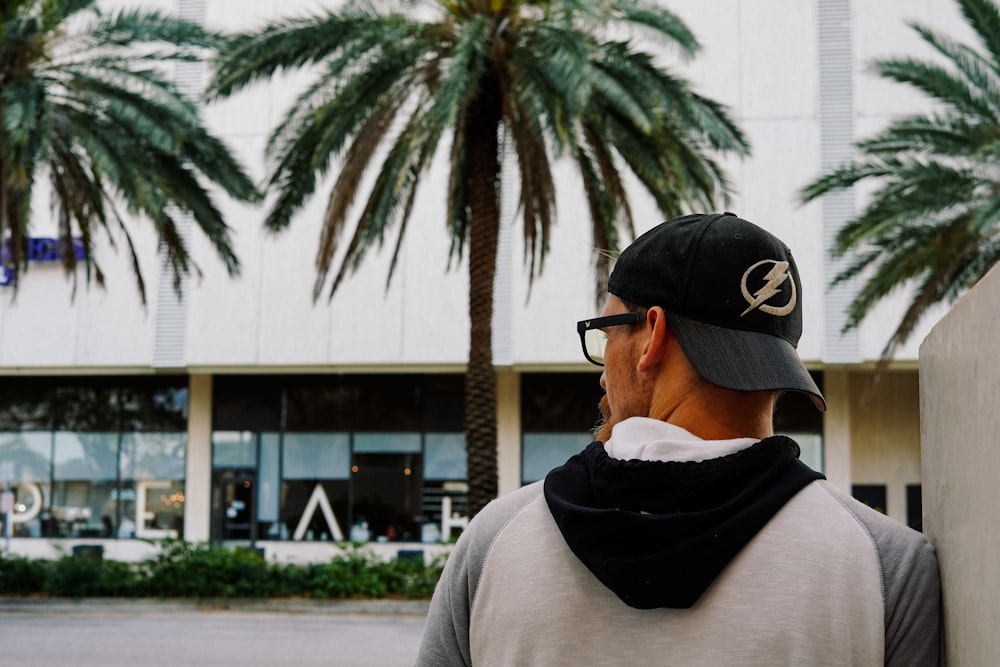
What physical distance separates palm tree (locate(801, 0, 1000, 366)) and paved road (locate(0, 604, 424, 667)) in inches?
328

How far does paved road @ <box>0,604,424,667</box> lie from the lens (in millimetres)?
13508

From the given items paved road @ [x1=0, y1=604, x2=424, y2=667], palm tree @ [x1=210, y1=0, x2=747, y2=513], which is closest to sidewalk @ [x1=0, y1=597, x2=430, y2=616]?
paved road @ [x1=0, y1=604, x2=424, y2=667]

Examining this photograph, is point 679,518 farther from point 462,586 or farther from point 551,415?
point 551,415

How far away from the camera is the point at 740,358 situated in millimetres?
1482

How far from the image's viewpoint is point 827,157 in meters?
26.8

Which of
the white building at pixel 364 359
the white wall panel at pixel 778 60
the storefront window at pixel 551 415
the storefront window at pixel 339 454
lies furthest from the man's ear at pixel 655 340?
the storefront window at pixel 339 454

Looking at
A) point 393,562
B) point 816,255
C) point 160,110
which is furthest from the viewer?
point 816,255

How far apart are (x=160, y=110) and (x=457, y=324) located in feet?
40.8

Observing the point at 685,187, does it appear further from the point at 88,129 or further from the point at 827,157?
the point at 827,157

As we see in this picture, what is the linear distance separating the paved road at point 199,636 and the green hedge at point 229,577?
48cm

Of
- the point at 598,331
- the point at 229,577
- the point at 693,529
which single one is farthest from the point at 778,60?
the point at 693,529

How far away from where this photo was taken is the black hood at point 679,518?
1.38m

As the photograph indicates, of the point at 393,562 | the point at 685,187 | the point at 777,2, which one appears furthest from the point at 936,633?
the point at 777,2

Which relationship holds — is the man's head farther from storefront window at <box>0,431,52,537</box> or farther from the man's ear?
storefront window at <box>0,431,52,537</box>
